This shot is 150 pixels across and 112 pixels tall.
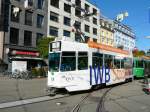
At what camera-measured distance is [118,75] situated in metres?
20.1

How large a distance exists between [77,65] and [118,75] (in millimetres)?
6405

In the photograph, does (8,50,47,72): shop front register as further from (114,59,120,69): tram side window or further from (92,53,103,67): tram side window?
(92,53,103,67): tram side window

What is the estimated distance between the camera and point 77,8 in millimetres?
52969

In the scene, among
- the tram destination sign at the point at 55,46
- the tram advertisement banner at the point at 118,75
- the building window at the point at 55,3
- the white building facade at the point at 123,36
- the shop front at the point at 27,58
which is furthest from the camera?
the white building facade at the point at 123,36

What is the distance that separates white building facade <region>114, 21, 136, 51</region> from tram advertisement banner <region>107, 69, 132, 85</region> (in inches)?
2031

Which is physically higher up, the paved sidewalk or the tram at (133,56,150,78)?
the tram at (133,56,150,78)

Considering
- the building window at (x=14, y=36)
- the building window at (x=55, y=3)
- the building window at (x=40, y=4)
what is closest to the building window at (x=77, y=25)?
the building window at (x=55, y=3)

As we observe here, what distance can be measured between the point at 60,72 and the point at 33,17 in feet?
91.6

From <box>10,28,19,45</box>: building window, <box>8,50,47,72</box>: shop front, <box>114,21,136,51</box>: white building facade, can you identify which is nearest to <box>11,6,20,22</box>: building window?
<box>10,28,19,45</box>: building window

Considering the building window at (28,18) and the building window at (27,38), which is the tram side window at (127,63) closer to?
the building window at (27,38)

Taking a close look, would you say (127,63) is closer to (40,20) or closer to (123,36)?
(40,20)

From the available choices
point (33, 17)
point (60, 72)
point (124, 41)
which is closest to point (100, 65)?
point (60, 72)

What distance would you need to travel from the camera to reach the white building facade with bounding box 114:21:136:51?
79406mm

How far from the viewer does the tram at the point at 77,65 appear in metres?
14.1
